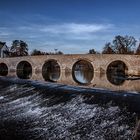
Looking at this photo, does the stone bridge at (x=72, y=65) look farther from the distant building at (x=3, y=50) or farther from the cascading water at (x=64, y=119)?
the distant building at (x=3, y=50)

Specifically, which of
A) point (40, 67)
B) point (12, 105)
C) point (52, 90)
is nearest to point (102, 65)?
point (40, 67)

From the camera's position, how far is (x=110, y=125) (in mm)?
9055

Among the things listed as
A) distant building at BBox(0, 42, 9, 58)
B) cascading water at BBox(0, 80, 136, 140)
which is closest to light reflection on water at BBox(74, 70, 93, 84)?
cascading water at BBox(0, 80, 136, 140)

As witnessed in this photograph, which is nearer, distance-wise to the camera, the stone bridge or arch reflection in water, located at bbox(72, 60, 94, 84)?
arch reflection in water, located at bbox(72, 60, 94, 84)

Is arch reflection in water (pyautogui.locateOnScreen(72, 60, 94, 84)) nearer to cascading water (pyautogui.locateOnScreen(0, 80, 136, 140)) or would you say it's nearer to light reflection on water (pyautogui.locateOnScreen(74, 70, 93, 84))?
light reflection on water (pyautogui.locateOnScreen(74, 70, 93, 84))

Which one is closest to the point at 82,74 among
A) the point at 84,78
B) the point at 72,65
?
the point at 72,65

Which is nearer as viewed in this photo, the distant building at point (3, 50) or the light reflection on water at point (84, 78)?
the light reflection on water at point (84, 78)

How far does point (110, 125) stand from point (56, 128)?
1.58 meters

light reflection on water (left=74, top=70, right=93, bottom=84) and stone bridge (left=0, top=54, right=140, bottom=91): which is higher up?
stone bridge (left=0, top=54, right=140, bottom=91)

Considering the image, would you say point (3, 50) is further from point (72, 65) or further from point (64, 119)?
point (64, 119)

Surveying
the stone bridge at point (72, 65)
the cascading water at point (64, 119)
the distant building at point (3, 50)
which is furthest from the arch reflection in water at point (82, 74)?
the distant building at point (3, 50)

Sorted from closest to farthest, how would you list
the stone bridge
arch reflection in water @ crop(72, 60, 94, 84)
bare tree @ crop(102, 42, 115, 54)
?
arch reflection in water @ crop(72, 60, 94, 84)
the stone bridge
bare tree @ crop(102, 42, 115, 54)

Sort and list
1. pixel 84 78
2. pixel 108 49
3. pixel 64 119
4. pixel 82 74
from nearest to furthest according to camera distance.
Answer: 1. pixel 64 119
2. pixel 84 78
3. pixel 82 74
4. pixel 108 49

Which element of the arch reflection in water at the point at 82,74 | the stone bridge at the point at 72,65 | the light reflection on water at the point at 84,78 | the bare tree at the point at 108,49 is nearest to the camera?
the light reflection on water at the point at 84,78
